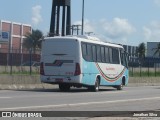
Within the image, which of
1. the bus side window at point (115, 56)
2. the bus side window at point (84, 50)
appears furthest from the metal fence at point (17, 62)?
the bus side window at point (84, 50)

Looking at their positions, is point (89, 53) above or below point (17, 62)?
above

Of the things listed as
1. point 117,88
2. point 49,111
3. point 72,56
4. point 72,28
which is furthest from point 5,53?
point 72,28

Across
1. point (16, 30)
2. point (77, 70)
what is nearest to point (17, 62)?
point (77, 70)

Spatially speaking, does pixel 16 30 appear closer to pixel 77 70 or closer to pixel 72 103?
pixel 77 70

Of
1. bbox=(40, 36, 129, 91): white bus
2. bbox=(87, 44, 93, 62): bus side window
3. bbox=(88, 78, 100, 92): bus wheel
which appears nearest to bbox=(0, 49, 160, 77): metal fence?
bbox=(40, 36, 129, 91): white bus

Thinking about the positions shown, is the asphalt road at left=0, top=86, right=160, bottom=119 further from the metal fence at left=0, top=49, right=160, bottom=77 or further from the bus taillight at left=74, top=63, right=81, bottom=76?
the metal fence at left=0, top=49, right=160, bottom=77

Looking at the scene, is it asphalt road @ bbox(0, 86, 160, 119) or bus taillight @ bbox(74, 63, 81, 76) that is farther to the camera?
bus taillight @ bbox(74, 63, 81, 76)

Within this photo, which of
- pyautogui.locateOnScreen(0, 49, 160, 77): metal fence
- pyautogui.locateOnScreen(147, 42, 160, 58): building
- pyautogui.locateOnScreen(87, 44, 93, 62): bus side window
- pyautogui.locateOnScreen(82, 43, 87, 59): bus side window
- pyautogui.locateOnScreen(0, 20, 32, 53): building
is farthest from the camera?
pyautogui.locateOnScreen(147, 42, 160, 58): building

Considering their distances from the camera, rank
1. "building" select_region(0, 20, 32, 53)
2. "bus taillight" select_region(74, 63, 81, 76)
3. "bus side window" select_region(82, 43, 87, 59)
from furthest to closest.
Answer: "building" select_region(0, 20, 32, 53)
"bus side window" select_region(82, 43, 87, 59)
"bus taillight" select_region(74, 63, 81, 76)

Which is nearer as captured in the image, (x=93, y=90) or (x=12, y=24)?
(x=93, y=90)

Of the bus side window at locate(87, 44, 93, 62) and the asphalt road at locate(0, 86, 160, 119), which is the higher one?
the bus side window at locate(87, 44, 93, 62)

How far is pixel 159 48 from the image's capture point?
142500mm

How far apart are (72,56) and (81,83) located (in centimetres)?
170

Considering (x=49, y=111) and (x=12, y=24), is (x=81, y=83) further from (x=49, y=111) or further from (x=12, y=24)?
(x=12, y=24)
